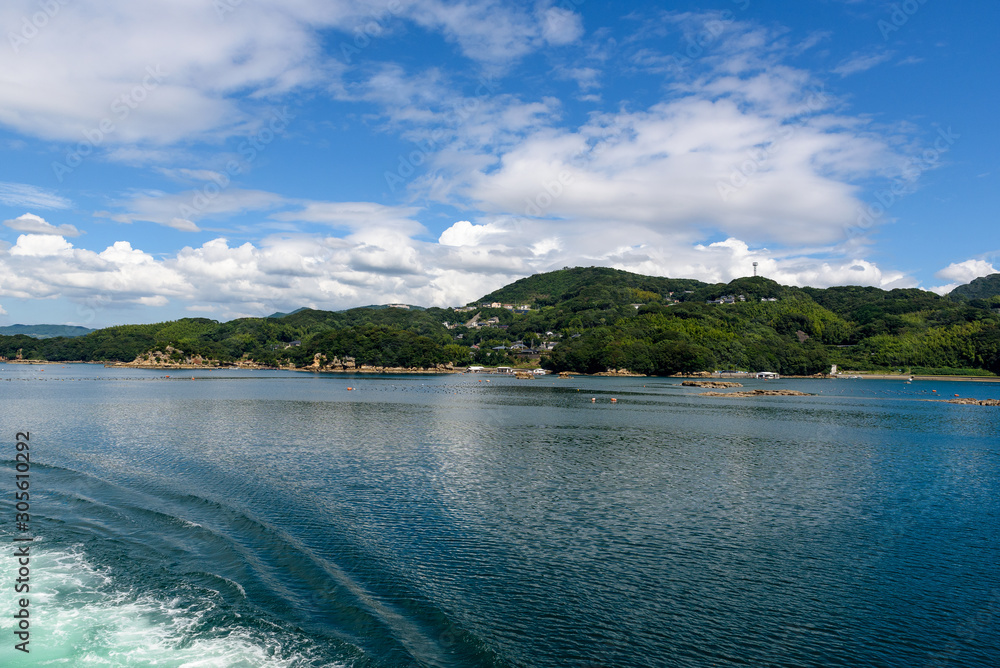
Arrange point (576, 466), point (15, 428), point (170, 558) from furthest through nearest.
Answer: point (15, 428) → point (576, 466) → point (170, 558)

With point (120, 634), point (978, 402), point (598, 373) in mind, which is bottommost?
point (978, 402)

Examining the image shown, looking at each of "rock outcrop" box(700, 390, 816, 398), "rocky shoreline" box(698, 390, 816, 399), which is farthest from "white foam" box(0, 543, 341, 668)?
"rock outcrop" box(700, 390, 816, 398)

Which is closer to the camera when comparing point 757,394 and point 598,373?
point 757,394

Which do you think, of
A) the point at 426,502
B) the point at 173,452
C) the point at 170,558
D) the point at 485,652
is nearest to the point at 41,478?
the point at 173,452

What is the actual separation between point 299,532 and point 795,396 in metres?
98.8

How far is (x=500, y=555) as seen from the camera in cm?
1594

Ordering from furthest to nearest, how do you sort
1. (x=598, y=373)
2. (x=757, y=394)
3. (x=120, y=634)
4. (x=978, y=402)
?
(x=598, y=373) → (x=757, y=394) → (x=978, y=402) → (x=120, y=634)

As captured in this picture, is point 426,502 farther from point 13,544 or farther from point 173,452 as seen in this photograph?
point 173,452

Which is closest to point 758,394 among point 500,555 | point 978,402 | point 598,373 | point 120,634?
point 978,402

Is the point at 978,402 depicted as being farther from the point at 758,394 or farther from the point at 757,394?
the point at 757,394

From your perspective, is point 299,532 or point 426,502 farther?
point 426,502

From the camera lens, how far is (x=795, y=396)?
319 ft

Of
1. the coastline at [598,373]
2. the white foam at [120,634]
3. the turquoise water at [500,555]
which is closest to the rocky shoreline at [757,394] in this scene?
the coastline at [598,373]

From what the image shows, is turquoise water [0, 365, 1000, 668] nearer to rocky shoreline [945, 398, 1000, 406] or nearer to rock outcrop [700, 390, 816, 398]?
rock outcrop [700, 390, 816, 398]
